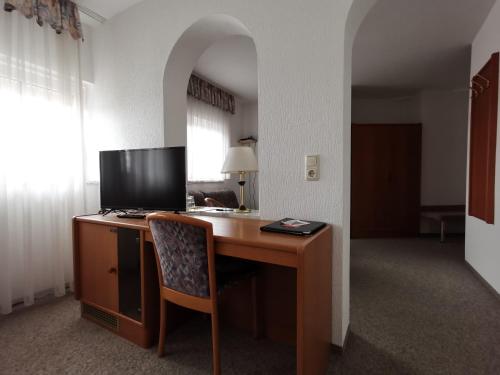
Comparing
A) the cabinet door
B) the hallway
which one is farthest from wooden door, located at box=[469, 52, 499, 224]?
the cabinet door

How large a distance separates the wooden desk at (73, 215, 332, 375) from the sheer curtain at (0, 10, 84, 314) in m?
0.52

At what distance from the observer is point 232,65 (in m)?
3.62

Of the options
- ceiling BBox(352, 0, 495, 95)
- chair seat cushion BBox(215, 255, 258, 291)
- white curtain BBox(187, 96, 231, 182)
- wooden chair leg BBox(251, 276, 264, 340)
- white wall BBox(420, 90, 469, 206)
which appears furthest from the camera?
white wall BBox(420, 90, 469, 206)

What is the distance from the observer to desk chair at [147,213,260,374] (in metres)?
1.31

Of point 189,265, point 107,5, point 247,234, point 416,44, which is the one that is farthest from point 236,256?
point 416,44

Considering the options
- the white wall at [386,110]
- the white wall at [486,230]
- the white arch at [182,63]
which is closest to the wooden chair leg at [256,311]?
the white arch at [182,63]

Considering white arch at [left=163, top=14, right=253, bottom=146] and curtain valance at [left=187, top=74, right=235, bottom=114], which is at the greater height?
curtain valance at [left=187, top=74, right=235, bottom=114]

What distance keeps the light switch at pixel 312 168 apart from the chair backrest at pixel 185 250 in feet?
2.17

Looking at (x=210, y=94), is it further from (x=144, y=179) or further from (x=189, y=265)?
(x=189, y=265)

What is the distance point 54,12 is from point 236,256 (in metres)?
2.41

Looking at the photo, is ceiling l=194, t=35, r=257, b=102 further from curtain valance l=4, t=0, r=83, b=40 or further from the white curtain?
curtain valance l=4, t=0, r=83, b=40

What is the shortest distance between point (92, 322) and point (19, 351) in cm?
40

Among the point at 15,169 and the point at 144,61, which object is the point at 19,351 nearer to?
the point at 15,169

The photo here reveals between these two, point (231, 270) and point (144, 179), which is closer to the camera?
point (231, 270)
